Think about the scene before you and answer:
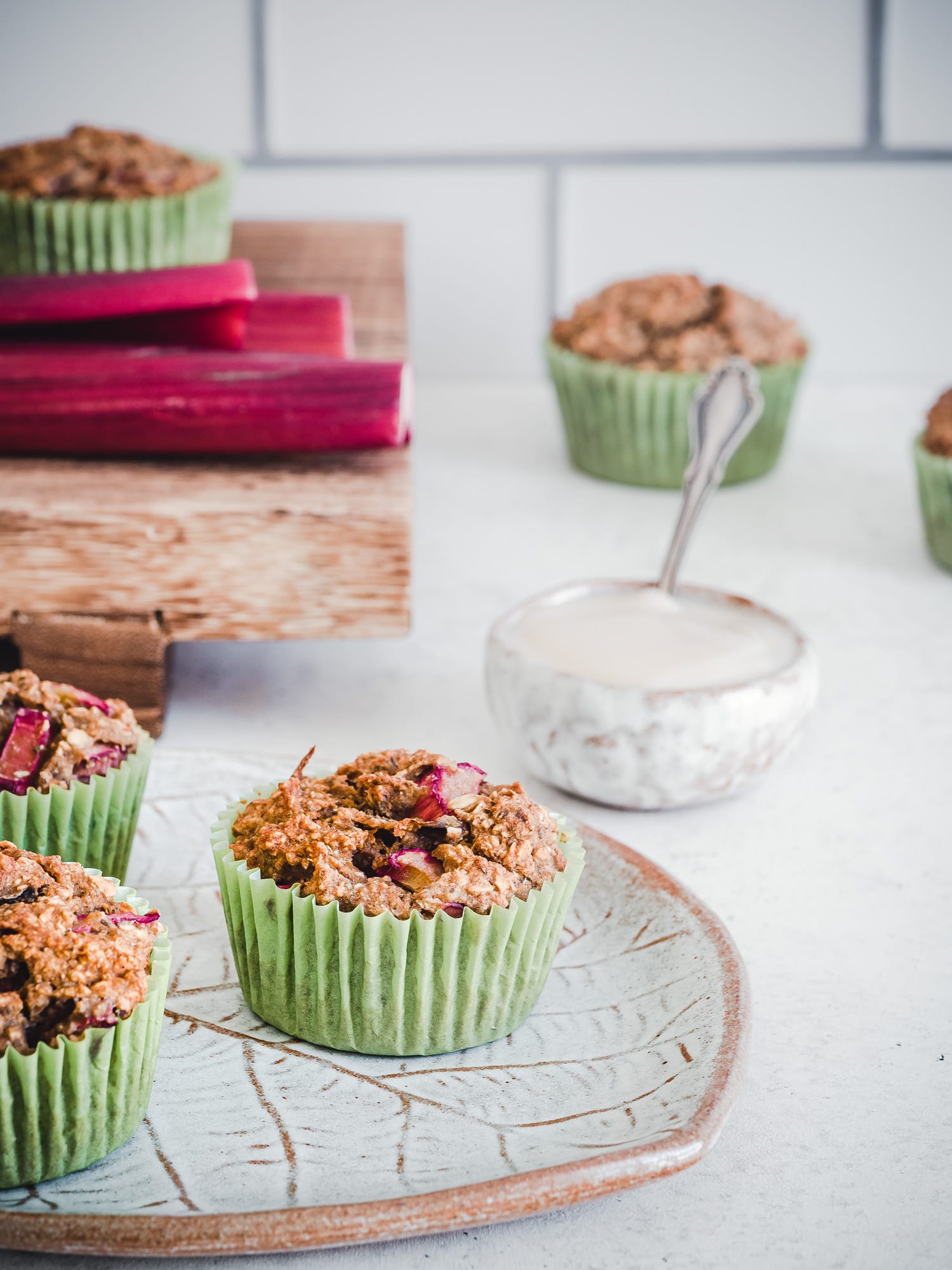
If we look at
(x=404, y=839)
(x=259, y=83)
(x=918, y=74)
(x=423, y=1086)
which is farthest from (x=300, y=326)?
(x=918, y=74)

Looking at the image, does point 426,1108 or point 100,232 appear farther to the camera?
point 100,232

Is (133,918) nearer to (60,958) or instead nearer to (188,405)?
(60,958)

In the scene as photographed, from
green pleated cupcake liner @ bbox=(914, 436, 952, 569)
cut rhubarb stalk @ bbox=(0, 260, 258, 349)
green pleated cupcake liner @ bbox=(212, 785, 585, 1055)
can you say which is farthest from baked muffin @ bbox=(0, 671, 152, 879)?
green pleated cupcake liner @ bbox=(914, 436, 952, 569)

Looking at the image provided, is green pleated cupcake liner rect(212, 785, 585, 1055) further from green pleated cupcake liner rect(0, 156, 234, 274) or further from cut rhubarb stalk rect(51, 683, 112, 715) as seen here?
green pleated cupcake liner rect(0, 156, 234, 274)

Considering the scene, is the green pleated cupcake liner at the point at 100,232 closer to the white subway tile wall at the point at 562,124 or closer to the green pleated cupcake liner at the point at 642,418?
the green pleated cupcake liner at the point at 642,418

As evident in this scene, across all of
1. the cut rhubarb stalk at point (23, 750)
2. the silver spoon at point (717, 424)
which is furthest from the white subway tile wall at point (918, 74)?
the cut rhubarb stalk at point (23, 750)
